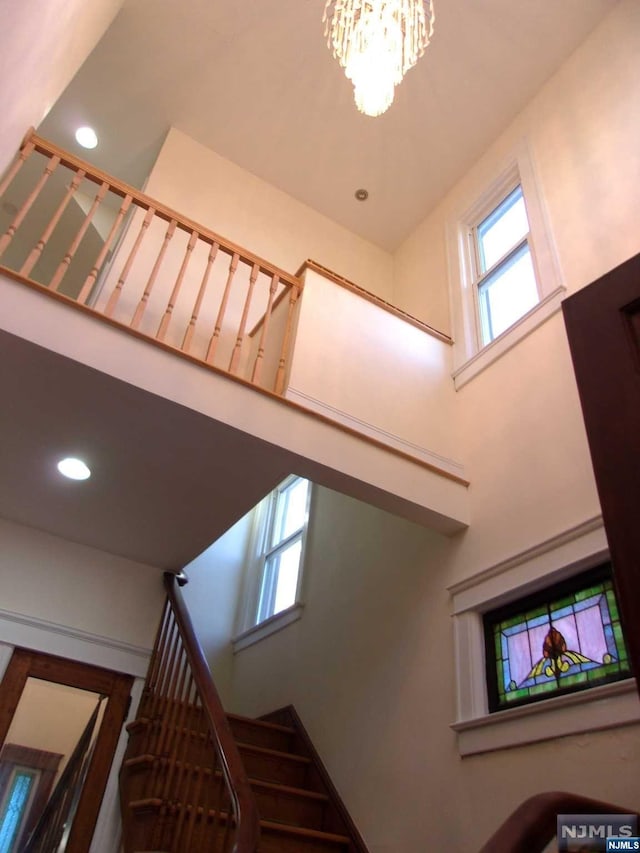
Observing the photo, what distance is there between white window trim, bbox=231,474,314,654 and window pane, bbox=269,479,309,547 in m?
0.11

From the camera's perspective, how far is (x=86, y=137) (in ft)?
17.5

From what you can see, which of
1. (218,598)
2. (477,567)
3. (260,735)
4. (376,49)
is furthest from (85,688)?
(376,49)

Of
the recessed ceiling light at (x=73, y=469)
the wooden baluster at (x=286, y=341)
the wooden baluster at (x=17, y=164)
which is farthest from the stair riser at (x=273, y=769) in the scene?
the wooden baluster at (x=17, y=164)

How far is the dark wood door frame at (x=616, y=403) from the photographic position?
50.0 inches

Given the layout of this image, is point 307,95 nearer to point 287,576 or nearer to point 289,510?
point 289,510

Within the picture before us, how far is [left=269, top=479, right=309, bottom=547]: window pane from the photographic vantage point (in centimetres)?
543

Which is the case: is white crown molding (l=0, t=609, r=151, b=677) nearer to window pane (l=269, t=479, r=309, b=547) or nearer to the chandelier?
window pane (l=269, t=479, r=309, b=547)

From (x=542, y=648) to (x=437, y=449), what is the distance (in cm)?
131

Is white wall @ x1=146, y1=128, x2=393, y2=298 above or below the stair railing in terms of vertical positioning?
above

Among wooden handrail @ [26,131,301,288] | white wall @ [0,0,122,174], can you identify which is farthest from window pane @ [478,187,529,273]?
white wall @ [0,0,122,174]

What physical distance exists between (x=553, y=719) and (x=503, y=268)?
3.04 metres

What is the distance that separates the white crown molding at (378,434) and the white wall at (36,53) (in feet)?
5.73

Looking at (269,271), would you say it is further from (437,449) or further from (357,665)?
(357,665)

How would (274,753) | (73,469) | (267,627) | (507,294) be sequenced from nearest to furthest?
(73,469)
(274,753)
(507,294)
(267,627)
